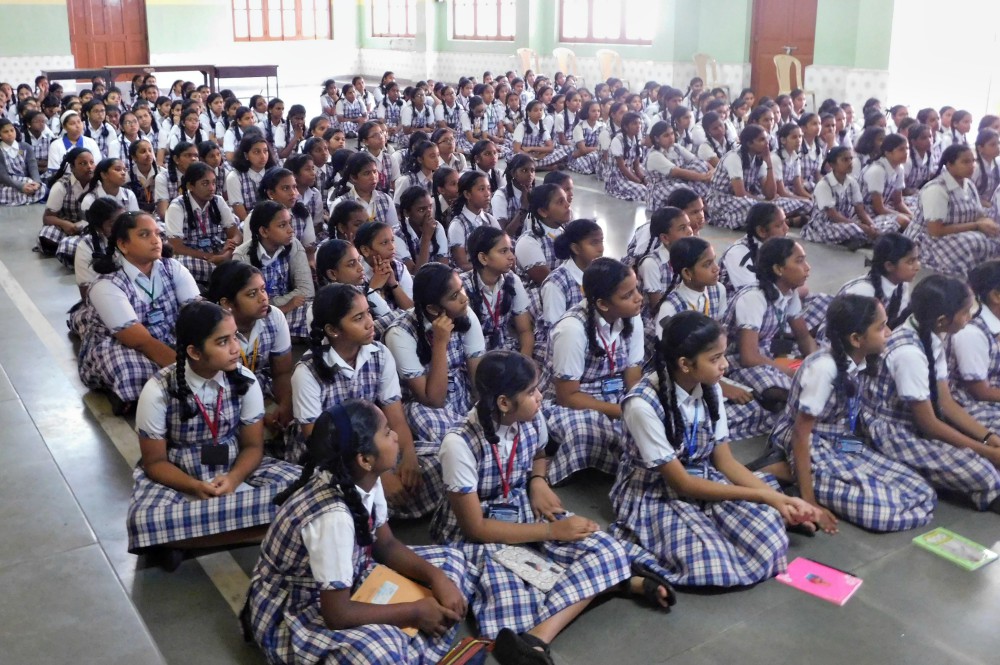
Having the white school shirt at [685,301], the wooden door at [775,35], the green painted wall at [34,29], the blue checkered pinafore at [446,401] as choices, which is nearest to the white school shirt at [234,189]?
the blue checkered pinafore at [446,401]

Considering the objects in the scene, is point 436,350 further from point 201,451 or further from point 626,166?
point 626,166

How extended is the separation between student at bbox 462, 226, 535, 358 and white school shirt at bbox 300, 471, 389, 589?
162 cm

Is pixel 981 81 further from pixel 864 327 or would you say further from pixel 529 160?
pixel 864 327

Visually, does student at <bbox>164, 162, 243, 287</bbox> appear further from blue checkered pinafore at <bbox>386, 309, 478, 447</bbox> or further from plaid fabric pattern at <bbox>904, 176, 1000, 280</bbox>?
plaid fabric pattern at <bbox>904, 176, 1000, 280</bbox>

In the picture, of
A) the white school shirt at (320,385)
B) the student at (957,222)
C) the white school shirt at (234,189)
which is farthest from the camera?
the white school shirt at (234,189)

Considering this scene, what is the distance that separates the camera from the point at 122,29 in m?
17.8

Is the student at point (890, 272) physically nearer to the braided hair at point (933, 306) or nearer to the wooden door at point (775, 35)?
the braided hair at point (933, 306)

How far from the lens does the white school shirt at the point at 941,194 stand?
18.9 feet

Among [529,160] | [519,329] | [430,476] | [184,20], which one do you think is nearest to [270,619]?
[430,476]

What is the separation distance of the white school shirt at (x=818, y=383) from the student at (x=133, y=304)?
2359 mm

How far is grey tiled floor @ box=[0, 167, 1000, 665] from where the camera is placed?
2.40 metres

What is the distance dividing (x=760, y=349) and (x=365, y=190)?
2456 millimetres

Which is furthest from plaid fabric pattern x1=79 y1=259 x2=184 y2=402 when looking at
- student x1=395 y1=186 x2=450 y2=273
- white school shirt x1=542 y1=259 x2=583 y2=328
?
white school shirt x1=542 y1=259 x2=583 y2=328

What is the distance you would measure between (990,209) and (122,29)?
16171 millimetres
